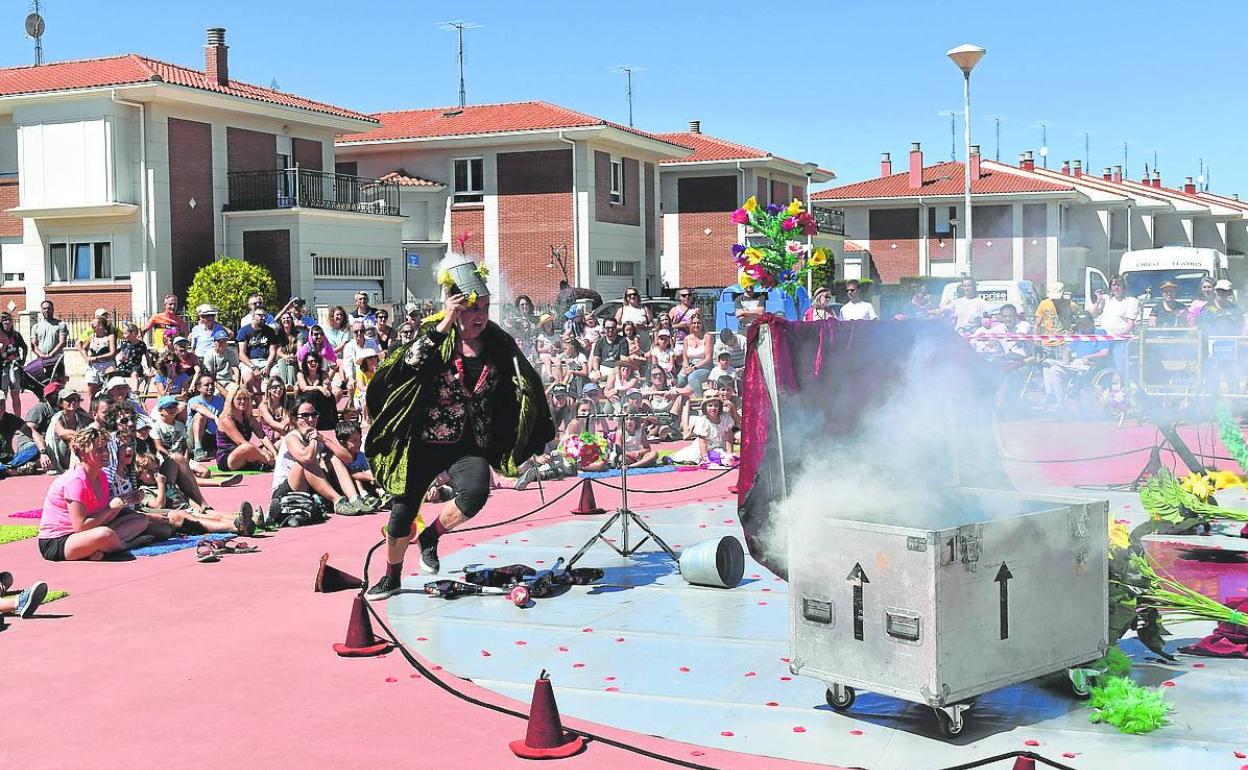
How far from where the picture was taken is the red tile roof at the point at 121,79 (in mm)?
33188

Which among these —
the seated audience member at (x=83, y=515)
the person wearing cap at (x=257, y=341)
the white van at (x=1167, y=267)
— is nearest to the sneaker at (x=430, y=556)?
the seated audience member at (x=83, y=515)

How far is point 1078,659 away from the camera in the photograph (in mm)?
6012

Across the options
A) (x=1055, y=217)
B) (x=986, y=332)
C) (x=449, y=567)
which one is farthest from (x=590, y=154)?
(x=449, y=567)

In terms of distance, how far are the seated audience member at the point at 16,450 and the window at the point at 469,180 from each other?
89.8 feet

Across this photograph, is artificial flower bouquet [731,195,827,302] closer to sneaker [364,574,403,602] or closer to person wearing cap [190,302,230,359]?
sneaker [364,574,403,602]

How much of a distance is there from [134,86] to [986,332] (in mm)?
21275

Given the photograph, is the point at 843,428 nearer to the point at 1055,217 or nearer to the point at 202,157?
the point at 202,157

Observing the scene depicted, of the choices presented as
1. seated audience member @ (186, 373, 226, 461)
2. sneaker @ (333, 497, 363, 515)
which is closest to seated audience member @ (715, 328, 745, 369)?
seated audience member @ (186, 373, 226, 461)

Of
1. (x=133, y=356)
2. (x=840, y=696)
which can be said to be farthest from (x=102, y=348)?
(x=840, y=696)

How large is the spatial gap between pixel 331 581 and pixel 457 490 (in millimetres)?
1182

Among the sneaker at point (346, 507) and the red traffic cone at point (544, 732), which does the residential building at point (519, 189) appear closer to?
the sneaker at point (346, 507)

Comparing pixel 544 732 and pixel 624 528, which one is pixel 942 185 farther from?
pixel 544 732

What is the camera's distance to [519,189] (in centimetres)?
4178

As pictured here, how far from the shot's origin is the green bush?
3127 cm
